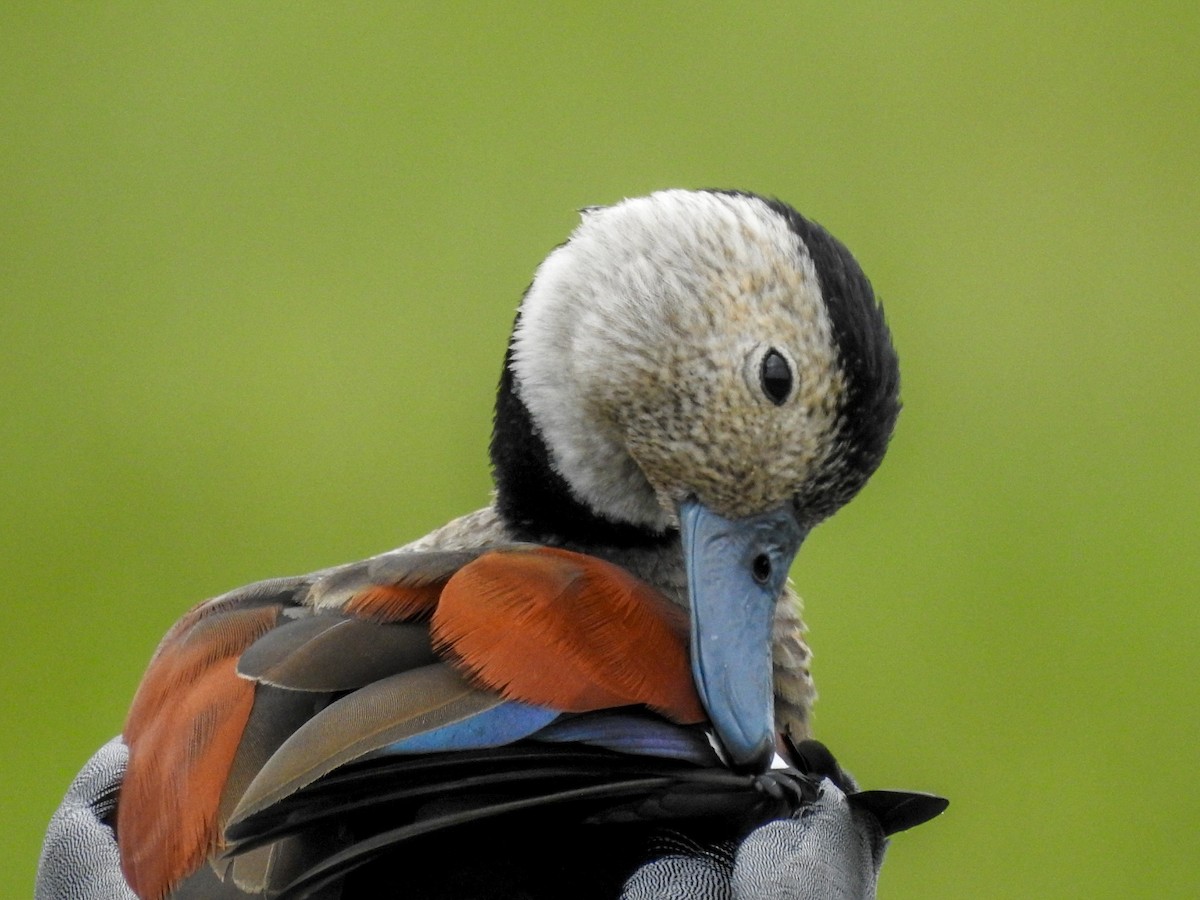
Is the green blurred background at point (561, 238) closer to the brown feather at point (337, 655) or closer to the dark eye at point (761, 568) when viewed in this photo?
the dark eye at point (761, 568)

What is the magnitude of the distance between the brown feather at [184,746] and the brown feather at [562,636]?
193 mm

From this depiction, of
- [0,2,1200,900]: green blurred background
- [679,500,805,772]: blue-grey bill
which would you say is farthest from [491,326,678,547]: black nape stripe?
[0,2,1200,900]: green blurred background

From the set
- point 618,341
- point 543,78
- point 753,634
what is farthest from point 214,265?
point 753,634

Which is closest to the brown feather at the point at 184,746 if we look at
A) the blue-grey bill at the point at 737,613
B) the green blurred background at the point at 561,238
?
the blue-grey bill at the point at 737,613

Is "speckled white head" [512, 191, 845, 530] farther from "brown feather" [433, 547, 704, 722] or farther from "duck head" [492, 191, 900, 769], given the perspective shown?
"brown feather" [433, 547, 704, 722]

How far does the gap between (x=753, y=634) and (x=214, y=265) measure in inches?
104

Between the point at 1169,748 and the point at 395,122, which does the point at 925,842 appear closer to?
the point at 1169,748

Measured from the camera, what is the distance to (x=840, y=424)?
60.7 inches

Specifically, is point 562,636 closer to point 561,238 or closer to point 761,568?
point 761,568

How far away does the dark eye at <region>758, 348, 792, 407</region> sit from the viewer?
5.04ft

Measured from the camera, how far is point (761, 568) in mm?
1530

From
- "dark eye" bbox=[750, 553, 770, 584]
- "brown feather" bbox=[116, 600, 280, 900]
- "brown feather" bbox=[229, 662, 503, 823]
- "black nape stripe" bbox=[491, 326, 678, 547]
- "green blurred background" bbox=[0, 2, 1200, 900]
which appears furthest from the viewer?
"green blurred background" bbox=[0, 2, 1200, 900]

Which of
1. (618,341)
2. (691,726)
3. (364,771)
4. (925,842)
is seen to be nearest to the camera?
(364,771)

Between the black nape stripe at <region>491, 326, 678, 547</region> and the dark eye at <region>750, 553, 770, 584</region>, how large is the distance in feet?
0.59
